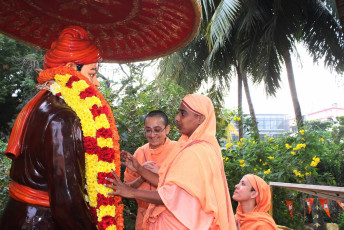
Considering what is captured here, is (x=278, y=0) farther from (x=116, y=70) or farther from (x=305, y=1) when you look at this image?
(x=116, y=70)

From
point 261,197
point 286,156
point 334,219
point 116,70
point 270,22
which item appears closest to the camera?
point 261,197

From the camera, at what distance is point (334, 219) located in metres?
11.7

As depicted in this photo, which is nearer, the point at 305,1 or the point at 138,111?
the point at 138,111

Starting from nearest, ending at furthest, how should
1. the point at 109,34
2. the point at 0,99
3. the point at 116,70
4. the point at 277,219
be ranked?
1. the point at 109,34
2. the point at 277,219
3. the point at 0,99
4. the point at 116,70

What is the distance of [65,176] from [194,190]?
1008 millimetres

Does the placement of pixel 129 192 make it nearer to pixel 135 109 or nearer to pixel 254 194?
pixel 254 194

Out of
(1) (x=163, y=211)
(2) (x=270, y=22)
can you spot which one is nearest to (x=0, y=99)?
(2) (x=270, y=22)

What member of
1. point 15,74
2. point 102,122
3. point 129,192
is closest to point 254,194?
point 129,192

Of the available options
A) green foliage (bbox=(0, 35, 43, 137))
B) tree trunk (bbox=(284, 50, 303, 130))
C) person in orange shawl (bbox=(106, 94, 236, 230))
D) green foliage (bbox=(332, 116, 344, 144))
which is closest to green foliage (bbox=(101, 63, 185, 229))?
person in orange shawl (bbox=(106, 94, 236, 230))

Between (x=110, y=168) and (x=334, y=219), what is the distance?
11.8 metres

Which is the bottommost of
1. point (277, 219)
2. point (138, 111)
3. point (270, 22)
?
point (277, 219)

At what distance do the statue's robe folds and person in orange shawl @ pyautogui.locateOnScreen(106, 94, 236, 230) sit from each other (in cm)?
48

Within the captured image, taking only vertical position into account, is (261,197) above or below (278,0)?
below

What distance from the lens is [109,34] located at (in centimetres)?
290
